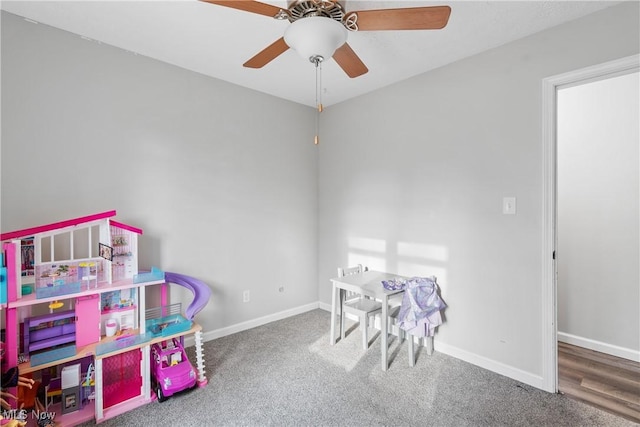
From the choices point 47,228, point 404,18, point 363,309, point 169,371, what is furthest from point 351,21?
point 169,371

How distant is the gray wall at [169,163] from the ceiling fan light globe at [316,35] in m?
1.58

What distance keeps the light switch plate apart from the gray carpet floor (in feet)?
4.07

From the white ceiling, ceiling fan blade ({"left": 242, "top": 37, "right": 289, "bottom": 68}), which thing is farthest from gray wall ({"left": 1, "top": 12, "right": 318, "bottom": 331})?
ceiling fan blade ({"left": 242, "top": 37, "right": 289, "bottom": 68})

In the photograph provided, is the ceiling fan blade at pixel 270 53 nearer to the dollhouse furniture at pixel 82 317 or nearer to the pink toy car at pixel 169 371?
the dollhouse furniture at pixel 82 317

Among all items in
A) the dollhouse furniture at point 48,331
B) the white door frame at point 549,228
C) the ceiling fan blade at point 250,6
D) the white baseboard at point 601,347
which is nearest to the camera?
the ceiling fan blade at point 250,6

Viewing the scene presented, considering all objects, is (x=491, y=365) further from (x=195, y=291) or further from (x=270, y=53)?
(x=270, y=53)

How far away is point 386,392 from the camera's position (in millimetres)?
2162

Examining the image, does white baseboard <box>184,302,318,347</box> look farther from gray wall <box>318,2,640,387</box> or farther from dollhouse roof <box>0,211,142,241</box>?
dollhouse roof <box>0,211,142,241</box>

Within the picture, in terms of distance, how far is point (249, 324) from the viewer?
3285 mm

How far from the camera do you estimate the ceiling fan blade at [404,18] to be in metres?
1.45

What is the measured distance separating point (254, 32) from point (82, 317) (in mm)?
2188

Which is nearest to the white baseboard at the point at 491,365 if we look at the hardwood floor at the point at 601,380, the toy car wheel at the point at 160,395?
the hardwood floor at the point at 601,380

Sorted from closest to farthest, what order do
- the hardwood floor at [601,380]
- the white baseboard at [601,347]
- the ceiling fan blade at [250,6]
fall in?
the ceiling fan blade at [250,6], the hardwood floor at [601,380], the white baseboard at [601,347]

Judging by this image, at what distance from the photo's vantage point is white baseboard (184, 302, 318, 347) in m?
2.95
